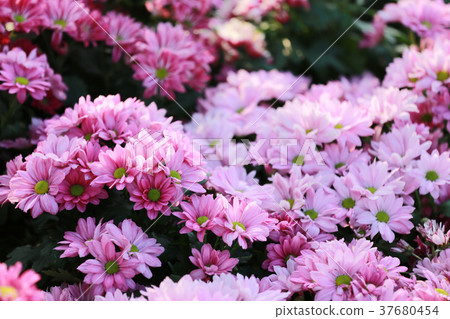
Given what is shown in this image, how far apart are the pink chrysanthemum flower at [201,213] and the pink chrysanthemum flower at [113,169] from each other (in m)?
0.17

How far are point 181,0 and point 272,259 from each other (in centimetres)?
135

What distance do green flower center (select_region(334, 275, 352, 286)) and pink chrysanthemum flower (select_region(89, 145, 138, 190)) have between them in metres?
0.60

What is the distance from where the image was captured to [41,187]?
1438 millimetres

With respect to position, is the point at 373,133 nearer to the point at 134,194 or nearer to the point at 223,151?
the point at 223,151

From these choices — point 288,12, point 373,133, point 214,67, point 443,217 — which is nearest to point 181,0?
point 214,67

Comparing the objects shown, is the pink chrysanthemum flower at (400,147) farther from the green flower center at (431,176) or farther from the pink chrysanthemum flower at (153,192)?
the pink chrysanthemum flower at (153,192)

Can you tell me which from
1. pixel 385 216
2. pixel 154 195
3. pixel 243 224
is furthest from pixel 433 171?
pixel 154 195

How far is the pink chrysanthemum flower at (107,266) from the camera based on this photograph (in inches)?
53.2

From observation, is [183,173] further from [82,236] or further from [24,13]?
[24,13]

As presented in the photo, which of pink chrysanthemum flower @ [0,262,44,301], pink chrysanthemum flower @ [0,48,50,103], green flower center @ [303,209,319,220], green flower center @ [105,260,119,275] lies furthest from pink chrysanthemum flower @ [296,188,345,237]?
pink chrysanthemum flower @ [0,48,50,103]

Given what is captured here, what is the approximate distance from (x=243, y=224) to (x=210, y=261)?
14 cm

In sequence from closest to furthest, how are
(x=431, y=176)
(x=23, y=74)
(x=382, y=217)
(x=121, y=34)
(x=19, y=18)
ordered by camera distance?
(x=382, y=217) → (x=431, y=176) → (x=23, y=74) → (x=19, y=18) → (x=121, y=34)

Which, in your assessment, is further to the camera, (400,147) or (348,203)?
(400,147)

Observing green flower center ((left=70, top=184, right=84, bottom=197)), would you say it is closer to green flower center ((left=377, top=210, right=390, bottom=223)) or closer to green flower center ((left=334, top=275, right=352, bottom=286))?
green flower center ((left=334, top=275, right=352, bottom=286))
